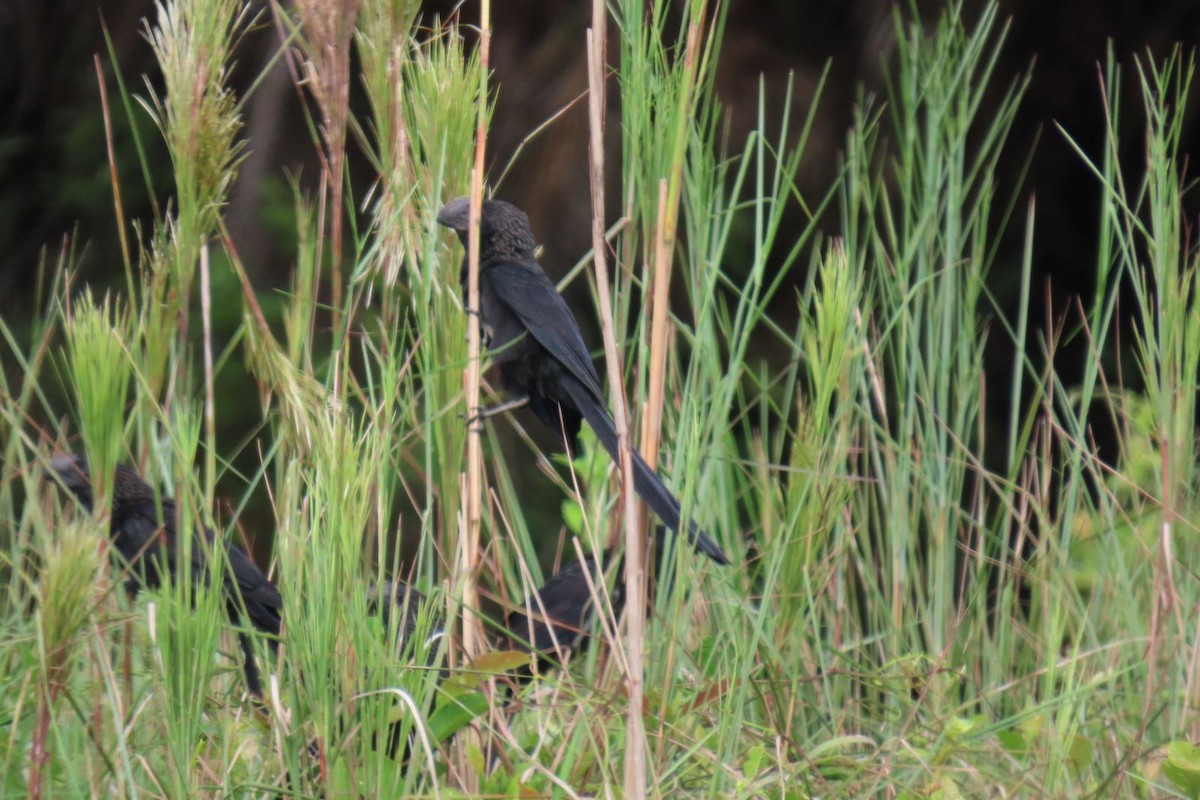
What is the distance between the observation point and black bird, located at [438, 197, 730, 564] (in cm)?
229

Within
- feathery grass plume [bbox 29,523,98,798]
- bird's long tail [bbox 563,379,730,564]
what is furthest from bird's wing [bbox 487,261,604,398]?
feathery grass plume [bbox 29,523,98,798]

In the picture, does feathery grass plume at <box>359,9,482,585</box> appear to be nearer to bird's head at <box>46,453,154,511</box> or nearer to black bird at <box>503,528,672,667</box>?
black bird at <box>503,528,672,667</box>

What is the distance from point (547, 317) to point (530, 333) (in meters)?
0.09

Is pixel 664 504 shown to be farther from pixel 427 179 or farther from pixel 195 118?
pixel 195 118

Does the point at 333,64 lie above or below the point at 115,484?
above

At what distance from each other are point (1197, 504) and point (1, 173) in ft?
13.4

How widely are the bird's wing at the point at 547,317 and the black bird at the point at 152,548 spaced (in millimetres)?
610

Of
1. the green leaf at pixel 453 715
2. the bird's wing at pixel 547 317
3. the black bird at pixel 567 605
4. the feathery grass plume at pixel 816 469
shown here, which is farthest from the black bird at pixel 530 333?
the green leaf at pixel 453 715

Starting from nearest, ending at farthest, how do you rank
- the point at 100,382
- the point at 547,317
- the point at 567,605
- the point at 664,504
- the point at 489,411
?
the point at 100,382 < the point at 664,504 < the point at 489,411 < the point at 547,317 < the point at 567,605

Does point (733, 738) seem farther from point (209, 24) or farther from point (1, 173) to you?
point (1, 173)

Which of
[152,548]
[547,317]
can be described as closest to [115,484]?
[152,548]

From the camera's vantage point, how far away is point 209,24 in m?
1.42

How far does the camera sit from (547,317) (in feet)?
7.68

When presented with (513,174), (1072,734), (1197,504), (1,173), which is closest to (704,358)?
(1072,734)
